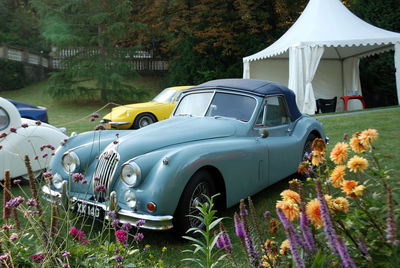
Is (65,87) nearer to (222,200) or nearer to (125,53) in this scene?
(125,53)

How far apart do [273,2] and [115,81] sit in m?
10.5

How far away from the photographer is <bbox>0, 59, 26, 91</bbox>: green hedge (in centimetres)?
2325

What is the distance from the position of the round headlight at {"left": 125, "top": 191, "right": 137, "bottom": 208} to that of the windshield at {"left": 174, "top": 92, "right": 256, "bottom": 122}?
1756 millimetres

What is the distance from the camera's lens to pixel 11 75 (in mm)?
23641

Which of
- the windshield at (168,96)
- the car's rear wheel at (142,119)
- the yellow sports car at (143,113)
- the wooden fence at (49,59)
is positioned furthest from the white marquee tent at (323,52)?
the wooden fence at (49,59)

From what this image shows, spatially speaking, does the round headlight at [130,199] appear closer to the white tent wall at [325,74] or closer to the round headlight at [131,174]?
the round headlight at [131,174]

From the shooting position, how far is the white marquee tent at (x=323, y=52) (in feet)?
40.1

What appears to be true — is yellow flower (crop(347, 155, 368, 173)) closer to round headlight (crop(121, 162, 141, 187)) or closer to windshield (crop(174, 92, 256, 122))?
round headlight (crop(121, 162, 141, 187))

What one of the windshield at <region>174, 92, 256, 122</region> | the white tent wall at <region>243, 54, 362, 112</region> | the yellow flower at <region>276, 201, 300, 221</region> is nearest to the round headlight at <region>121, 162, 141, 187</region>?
the windshield at <region>174, 92, 256, 122</region>

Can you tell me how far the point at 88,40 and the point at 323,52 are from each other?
532 inches

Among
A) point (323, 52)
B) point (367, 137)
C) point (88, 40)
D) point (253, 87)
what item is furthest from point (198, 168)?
point (88, 40)

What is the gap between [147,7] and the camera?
2564cm

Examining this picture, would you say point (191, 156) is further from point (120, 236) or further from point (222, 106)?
point (120, 236)

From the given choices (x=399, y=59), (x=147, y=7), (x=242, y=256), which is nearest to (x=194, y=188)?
(x=242, y=256)
